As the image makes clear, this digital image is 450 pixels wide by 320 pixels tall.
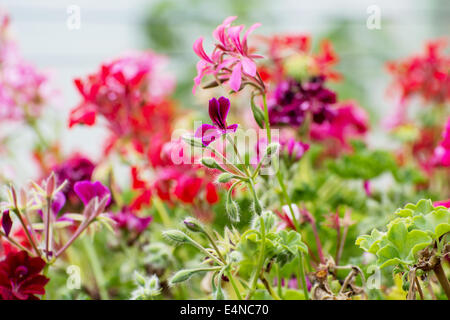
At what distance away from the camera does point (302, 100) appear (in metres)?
0.52

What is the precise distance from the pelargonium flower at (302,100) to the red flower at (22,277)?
0.83ft

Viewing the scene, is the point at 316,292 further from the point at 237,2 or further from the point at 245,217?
the point at 237,2

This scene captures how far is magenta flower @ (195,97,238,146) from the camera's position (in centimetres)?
31

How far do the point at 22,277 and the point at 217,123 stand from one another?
0.52 ft

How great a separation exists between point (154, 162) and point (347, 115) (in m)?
0.27

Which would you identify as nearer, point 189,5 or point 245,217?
point 245,217

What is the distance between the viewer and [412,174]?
641mm

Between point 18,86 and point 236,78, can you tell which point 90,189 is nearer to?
point 236,78

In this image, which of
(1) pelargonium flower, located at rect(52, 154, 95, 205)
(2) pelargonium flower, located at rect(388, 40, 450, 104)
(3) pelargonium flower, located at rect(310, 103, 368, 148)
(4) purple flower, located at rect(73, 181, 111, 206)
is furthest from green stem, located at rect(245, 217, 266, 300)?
(2) pelargonium flower, located at rect(388, 40, 450, 104)

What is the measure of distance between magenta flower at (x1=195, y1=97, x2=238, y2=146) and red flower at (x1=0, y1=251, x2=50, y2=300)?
0.14 m

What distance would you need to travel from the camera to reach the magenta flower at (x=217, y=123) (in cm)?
31

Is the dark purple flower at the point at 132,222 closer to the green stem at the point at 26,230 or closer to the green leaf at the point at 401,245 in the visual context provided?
the green stem at the point at 26,230

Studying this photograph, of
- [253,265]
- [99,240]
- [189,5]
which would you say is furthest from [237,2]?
[253,265]

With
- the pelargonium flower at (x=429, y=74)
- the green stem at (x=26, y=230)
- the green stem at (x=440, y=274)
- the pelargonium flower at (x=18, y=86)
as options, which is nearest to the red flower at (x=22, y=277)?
the green stem at (x=26, y=230)
